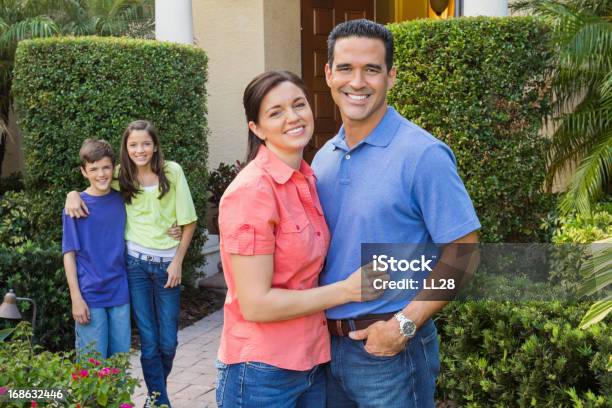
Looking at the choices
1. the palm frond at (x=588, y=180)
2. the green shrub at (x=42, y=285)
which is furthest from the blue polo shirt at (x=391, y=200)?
the palm frond at (x=588, y=180)

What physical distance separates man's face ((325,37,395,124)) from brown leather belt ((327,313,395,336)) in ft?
2.22

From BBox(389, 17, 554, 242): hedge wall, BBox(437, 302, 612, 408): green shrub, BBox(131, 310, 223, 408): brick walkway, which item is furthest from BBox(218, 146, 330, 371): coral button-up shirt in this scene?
BBox(389, 17, 554, 242): hedge wall

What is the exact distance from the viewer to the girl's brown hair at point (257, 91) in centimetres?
242

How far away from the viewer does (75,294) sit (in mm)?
4492

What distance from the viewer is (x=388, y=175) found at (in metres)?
2.37

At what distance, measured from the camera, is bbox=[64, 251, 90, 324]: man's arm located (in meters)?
4.46

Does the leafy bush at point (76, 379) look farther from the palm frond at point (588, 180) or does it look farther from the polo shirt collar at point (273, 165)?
the palm frond at point (588, 180)

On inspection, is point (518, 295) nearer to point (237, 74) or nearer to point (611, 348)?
point (611, 348)

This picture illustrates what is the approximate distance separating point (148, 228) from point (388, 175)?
2.67 meters

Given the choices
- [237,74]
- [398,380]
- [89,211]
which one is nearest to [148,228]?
[89,211]

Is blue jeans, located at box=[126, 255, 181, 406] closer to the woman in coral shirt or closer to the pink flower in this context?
the pink flower

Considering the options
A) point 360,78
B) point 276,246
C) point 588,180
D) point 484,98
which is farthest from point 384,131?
point 588,180

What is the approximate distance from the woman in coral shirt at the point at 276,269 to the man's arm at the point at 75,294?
7.61 feet

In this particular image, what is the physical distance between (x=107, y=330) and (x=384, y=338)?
9.03ft
